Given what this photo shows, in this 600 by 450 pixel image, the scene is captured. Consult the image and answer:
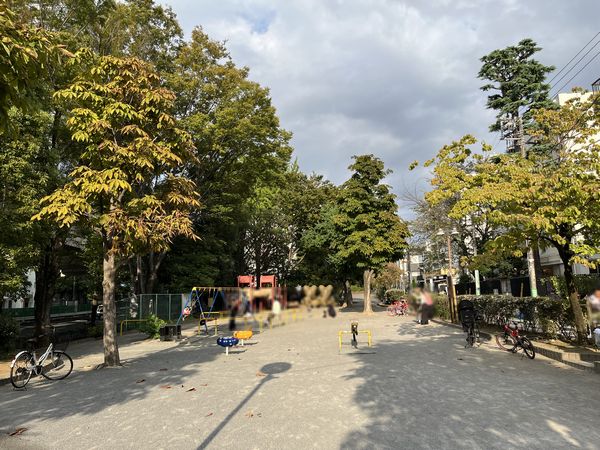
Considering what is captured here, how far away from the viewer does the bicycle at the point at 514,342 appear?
41.2ft

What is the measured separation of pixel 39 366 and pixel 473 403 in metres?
11.4

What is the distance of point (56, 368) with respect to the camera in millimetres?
11906

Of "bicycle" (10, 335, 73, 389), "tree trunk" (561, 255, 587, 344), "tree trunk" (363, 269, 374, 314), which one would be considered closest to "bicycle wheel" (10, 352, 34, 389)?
"bicycle" (10, 335, 73, 389)

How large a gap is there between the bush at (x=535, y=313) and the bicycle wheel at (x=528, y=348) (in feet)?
8.87

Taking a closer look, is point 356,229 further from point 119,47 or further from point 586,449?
point 586,449

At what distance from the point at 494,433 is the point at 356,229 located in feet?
91.7

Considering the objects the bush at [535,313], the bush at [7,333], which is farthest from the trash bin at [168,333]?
the bush at [535,313]

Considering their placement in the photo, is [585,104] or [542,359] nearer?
[542,359]

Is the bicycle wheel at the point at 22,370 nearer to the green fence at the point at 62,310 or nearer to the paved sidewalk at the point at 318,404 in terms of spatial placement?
the paved sidewalk at the point at 318,404

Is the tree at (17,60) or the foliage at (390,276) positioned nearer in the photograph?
the tree at (17,60)

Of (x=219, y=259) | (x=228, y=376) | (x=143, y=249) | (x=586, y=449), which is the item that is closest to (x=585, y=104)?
(x=586, y=449)

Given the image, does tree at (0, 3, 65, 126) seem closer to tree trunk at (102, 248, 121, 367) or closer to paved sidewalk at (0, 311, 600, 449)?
paved sidewalk at (0, 311, 600, 449)

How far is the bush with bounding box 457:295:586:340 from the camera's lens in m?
14.4

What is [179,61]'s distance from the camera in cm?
2733
